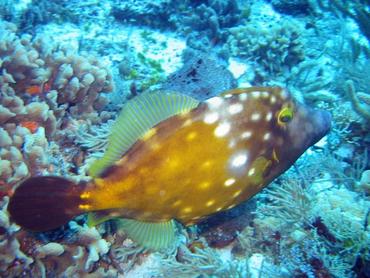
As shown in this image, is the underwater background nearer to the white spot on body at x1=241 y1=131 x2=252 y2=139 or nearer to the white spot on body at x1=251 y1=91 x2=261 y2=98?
the white spot on body at x1=241 y1=131 x2=252 y2=139

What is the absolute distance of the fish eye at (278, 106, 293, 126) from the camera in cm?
227

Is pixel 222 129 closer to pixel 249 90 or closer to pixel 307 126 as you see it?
pixel 249 90

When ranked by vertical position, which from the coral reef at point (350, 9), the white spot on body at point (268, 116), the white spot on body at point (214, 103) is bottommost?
the coral reef at point (350, 9)

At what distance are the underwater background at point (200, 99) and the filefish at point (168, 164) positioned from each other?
487 millimetres

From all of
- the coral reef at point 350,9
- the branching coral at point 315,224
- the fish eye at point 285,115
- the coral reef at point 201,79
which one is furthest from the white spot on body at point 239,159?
the coral reef at point 350,9

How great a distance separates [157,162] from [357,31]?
6.61m

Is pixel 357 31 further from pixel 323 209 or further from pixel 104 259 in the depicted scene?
pixel 104 259

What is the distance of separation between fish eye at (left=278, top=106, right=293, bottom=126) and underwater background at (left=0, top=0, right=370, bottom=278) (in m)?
1.16

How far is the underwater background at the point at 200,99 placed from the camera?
285cm

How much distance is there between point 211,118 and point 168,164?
0.37m

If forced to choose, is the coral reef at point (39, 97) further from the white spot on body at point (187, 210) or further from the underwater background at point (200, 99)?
the white spot on body at point (187, 210)

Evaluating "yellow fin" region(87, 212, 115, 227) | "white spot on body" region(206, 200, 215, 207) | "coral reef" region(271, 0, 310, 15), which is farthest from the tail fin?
"coral reef" region(271, 0, 310, 15)

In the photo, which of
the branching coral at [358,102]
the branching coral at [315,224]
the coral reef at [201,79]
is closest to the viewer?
the branching coral at [315,224]

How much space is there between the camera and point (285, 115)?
7.51 ft
